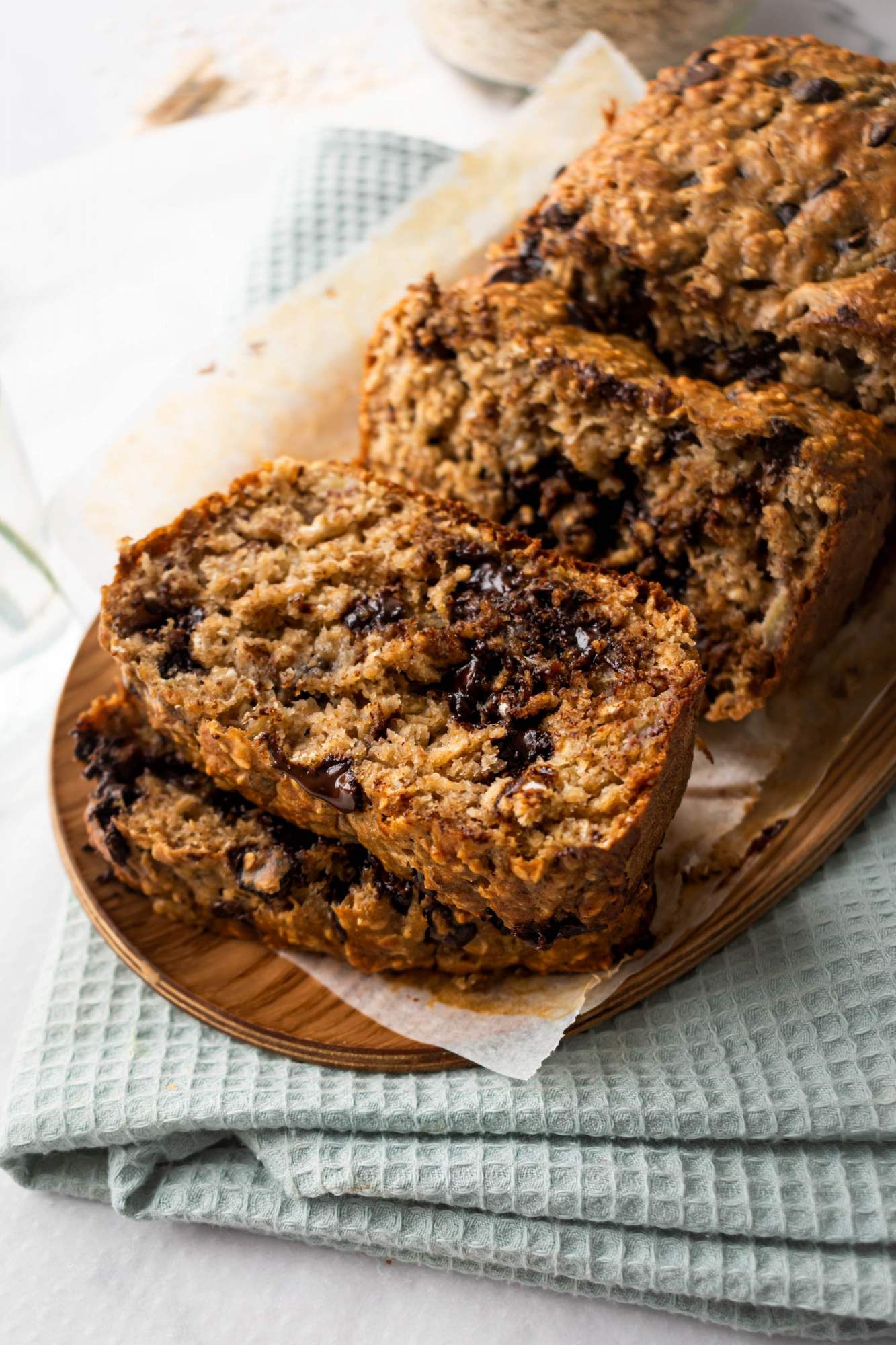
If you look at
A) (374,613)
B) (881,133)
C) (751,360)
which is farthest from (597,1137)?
(881,133)

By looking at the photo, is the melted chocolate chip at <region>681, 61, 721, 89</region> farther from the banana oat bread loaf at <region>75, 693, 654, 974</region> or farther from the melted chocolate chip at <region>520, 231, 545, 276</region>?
the banana oat bread loaf at <region>75, 693, 654, 974</region>

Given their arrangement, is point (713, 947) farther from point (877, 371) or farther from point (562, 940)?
point (877, 371)

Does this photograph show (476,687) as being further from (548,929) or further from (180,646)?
(180,646)

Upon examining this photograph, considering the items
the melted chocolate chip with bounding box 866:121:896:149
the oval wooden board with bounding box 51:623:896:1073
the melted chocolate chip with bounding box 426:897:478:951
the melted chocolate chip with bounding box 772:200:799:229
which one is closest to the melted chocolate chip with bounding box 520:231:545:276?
the melted chocolate chip with bounding box 772:200:799:229

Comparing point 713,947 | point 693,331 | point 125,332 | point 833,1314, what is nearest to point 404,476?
point 693,331

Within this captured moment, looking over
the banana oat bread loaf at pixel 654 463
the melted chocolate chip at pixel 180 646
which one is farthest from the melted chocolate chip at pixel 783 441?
the melted chocolate chip at pixel 180 646

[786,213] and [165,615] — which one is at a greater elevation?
[786,213]
